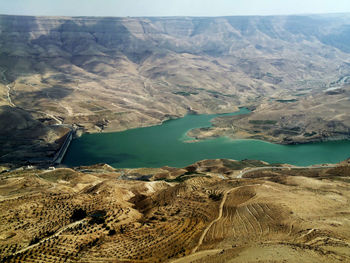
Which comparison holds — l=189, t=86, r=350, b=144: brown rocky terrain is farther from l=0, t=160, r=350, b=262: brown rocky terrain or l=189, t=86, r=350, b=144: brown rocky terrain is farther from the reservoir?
l=0, t=160, r=350, b=262: brown rocky terrain

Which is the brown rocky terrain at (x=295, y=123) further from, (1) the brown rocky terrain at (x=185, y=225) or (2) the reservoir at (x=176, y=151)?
(1) the brown rocky terrain at (x=185, y=225)

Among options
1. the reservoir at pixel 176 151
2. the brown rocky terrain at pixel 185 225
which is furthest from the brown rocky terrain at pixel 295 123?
the brown rocky terrain at pixel 185 225

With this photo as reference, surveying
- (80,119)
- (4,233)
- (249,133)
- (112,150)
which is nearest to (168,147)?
(112,150)

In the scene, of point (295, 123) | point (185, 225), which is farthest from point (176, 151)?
point (185, 225)

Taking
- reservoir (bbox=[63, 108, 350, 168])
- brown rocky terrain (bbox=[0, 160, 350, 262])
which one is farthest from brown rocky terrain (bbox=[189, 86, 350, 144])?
brown rocky terrain (bbox=[0, 160, 350, 262])

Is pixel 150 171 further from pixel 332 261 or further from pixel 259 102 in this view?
pixel 259 102

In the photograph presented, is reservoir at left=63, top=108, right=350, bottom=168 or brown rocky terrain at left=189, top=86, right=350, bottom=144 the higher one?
brown rocky terrain at left=189, top=86, right=350, bottom=144
